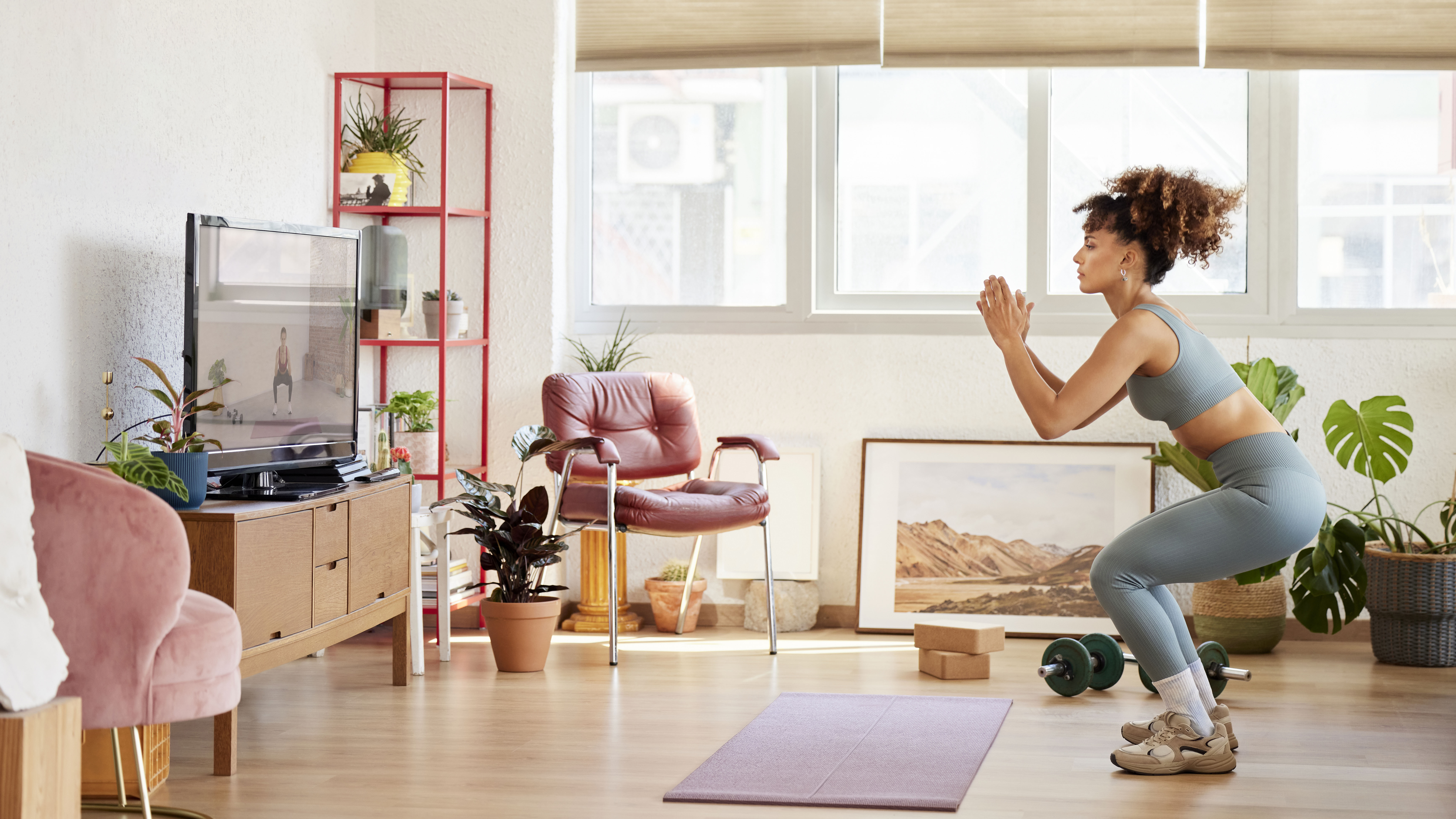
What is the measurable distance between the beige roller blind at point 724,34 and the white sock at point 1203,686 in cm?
273

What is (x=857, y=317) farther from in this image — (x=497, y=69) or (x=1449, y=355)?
(x=1449, y=355)

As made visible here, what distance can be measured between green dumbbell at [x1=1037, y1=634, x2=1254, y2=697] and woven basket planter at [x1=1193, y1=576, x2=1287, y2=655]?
24.7 inches

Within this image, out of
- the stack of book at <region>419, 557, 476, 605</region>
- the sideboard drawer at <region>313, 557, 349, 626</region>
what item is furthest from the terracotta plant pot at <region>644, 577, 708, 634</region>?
the sideboard drawer at <region>313, 557, 349, 626</region>

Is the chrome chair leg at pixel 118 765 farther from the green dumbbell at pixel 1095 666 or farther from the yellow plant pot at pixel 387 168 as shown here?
the yellow plant pot at pixel 387 168

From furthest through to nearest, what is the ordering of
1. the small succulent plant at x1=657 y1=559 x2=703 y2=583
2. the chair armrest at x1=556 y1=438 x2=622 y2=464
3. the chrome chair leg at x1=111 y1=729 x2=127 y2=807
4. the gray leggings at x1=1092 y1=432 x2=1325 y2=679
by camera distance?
1. the small succulent plant at x1=657 y1=559 x2=703 y2=583
2. the chair armrest at x1=556 y1=438 x2=622 y2=464
3. the gray leggings at x1=1092 y1=432 x2=1325 y2=679
4. the chrome chair leg at x1=111 y1=729 x2=127 y2=807

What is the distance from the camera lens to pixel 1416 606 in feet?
13.9

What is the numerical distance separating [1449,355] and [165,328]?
4239 mm

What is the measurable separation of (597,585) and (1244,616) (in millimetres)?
2234

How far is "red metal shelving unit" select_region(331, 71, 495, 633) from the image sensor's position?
4676mm

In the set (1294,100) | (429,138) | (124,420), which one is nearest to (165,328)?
(124,420)

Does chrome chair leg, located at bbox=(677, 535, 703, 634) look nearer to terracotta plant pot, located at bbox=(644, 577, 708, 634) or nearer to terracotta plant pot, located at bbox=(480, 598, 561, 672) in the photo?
terracotta plant pot, located at bbox=(644, 577, 708, 634)

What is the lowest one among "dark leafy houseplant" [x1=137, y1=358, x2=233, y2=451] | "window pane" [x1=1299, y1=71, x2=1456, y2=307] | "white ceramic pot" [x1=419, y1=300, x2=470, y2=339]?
"dark leafy houseplant" [x1=137, y1=358, x2=233, y2=451]

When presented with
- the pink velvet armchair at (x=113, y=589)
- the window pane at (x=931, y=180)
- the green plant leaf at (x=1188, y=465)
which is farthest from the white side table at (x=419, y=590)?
the green plant leaf at (x=1188, y=465)

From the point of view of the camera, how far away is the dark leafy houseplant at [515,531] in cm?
410
